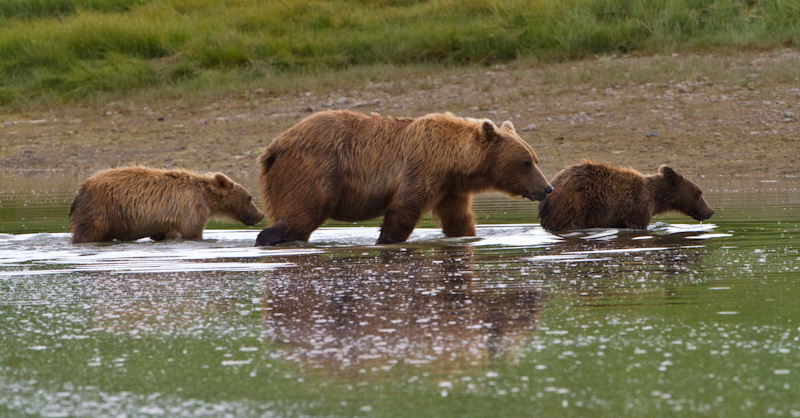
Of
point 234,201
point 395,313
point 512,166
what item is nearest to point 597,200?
point 512,166

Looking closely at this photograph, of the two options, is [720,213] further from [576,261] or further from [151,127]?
[151,127]

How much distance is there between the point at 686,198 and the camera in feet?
34.3

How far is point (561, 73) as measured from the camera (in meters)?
19.0

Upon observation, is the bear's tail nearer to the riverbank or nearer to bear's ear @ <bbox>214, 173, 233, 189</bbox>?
bear's ear @ <bbox>214, 173, 233, 189</bbox>

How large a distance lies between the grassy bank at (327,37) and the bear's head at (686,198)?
919 centimetres

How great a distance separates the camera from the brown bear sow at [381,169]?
889 cm

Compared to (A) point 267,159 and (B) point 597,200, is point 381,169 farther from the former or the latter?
(B) point 597,200

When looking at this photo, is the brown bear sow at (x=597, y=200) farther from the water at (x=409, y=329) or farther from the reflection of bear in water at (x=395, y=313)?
the reflection of bear in water at (x=395, y=313)

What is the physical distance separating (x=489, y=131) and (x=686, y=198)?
231cm

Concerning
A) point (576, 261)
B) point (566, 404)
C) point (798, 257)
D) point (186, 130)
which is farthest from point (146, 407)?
point (186, 130)

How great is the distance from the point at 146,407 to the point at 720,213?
26.1ft

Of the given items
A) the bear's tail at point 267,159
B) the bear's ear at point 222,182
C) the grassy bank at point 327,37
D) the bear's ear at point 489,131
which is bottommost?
the bear's ear at point 222,182

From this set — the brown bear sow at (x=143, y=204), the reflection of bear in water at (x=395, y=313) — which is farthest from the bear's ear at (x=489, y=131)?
the brown bear sow at (x=143, y=204)

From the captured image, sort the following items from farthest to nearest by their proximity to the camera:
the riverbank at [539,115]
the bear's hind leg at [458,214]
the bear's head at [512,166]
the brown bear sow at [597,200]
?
the riverbank at [539,115] < the brown bear sow at [597,200] < the bear's hind leg at [458,214] < the bear's head at [512,166]
